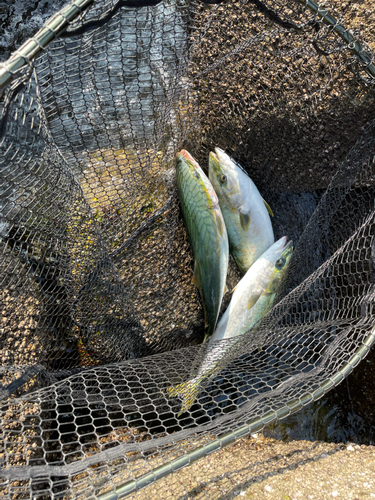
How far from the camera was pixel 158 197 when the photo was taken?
2678 mm

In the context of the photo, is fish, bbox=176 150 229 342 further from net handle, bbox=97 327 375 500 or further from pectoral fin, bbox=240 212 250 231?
net handle, bbox=97 327 375 500


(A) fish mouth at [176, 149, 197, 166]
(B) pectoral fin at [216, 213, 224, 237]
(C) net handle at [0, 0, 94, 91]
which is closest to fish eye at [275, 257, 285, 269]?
(B) pectoral fin at [216, 213, 224, 237]

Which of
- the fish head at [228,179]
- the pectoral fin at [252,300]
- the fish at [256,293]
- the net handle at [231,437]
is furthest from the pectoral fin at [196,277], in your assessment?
the net handle at [231,437]

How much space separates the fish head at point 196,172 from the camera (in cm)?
250

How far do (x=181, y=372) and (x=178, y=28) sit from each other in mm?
2291

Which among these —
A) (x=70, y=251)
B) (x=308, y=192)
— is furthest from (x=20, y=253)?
(x=308, y=192)

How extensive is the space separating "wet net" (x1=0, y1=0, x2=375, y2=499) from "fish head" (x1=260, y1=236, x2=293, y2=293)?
15 cm

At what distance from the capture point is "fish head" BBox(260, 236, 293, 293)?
2537mm

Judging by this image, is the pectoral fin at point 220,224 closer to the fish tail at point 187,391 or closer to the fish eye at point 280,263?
the fish eye at point 280,263

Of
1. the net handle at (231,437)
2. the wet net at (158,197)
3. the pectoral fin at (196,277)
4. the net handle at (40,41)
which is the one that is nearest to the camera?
the net handle at (231,437)

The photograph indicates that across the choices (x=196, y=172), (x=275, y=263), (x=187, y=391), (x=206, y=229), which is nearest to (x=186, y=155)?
(x=196, y=172)

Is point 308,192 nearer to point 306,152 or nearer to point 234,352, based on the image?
point 306,152

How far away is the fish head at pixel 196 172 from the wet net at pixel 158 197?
18cm

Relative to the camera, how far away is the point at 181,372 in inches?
83.2
